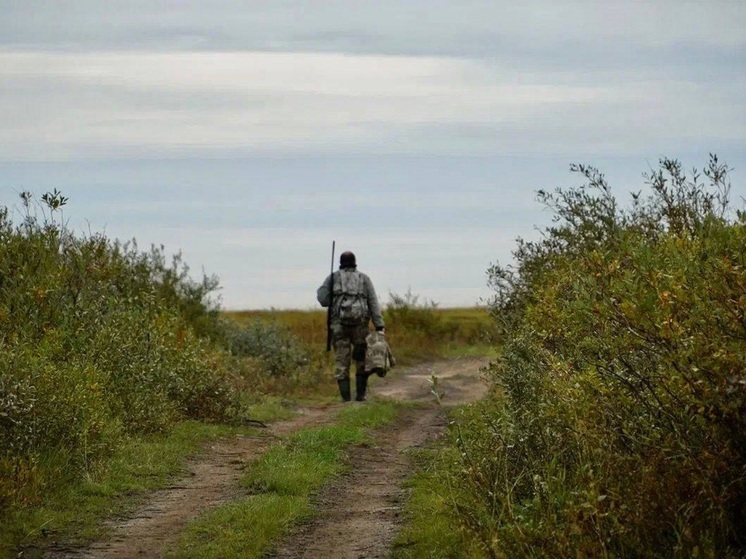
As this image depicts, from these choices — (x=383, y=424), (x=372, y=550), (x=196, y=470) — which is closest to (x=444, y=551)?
(x=372, y=550)

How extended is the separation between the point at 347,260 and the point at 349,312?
3.08ft

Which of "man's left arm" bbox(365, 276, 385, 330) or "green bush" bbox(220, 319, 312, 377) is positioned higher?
"man's left arm" bbox(365, 276, 385, 330)

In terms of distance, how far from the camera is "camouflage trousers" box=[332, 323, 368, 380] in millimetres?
20797

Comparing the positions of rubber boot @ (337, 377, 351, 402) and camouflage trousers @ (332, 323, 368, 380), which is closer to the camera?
camouflage trousers @ (332, 323, 368, 380)

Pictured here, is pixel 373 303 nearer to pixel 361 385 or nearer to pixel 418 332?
pixel 361 385

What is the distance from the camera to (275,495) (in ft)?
36.3

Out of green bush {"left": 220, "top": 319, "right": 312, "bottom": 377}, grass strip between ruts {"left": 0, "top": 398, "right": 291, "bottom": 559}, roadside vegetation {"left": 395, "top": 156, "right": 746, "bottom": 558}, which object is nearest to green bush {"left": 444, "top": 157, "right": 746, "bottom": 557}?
roadside vegetation {"left": 395, "top": 156, "right": 746, "bottom": 558}

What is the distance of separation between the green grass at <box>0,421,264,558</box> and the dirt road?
208mm

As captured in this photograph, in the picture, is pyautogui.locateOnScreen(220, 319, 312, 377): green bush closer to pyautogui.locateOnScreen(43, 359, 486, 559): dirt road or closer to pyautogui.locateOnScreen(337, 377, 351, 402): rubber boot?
pyautogui.locateOnScreen(337, 377, 351, 402): rubber boot

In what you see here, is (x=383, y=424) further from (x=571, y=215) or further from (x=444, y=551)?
(x=444, y=551)

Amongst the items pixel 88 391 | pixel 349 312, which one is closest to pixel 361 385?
pixel 349 312

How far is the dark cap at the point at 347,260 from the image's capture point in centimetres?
2079

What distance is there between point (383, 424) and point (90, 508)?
7208 mm

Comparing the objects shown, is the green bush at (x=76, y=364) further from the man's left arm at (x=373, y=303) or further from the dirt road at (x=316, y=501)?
the man's left arm at (x=373, y=303)
